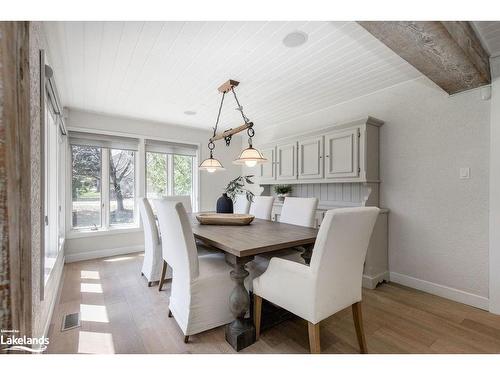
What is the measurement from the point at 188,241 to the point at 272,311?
1020 millimetres

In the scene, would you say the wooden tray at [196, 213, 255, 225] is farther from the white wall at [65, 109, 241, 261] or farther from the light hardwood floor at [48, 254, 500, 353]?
the white wall at [65, 109, 241, 261]

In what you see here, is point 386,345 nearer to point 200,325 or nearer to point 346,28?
point 200,325

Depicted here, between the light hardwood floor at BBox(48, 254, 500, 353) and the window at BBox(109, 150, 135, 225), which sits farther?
the window at BBox(109, 150, 135, 225)

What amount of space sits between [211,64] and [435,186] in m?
2.64

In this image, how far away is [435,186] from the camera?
8.30 ft

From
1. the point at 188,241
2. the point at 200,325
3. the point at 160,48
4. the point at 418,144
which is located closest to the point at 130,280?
the point at 200,325

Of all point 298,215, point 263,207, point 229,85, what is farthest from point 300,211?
point 229,85

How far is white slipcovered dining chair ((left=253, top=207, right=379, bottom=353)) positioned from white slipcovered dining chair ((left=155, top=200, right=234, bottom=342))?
39cm

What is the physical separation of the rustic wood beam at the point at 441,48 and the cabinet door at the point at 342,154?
3.16ft

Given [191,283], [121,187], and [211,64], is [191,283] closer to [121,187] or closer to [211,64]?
[211,64]

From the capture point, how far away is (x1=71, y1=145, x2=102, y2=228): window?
3.69 metres

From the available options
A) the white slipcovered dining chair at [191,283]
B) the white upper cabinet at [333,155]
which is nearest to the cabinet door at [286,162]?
the white upper cabinet at [333,155]

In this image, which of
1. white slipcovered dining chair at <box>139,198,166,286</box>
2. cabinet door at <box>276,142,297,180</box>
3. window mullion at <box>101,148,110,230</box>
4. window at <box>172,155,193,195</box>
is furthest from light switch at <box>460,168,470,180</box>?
window mullion at <box>101,148,110,230</box>
